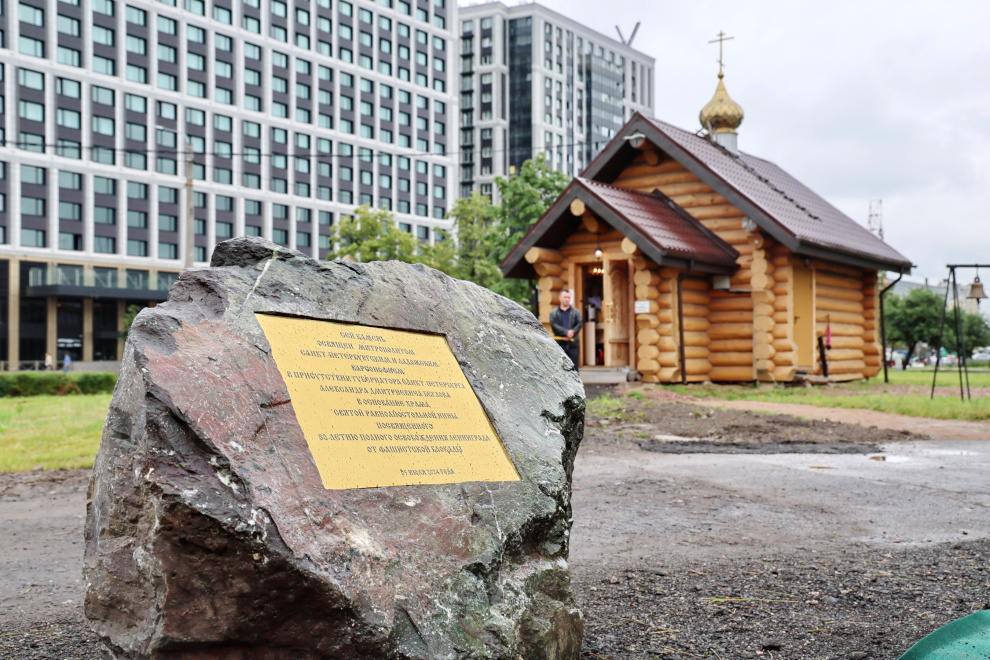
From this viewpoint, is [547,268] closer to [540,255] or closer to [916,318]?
[540,255]

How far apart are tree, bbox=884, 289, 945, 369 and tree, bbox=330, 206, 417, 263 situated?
127ft

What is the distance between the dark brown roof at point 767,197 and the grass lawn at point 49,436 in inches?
539

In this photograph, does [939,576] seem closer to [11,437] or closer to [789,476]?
[789,476]

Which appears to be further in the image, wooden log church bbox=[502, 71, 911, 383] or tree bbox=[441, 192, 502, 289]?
tree bbox=[441, 192, 502, 289]

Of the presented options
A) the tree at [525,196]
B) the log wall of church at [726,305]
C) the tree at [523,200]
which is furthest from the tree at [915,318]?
the log wall of church at [726,305]

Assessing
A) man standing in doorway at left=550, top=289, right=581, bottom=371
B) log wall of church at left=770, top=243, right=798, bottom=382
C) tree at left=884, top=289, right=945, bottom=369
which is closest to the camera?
man standing in doorway at left=550, top=289, right=581, bottom=371

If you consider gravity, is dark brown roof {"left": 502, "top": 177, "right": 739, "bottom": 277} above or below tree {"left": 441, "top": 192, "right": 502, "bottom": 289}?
below

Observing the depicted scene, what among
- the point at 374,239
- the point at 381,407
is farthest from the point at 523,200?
the point at 381,407

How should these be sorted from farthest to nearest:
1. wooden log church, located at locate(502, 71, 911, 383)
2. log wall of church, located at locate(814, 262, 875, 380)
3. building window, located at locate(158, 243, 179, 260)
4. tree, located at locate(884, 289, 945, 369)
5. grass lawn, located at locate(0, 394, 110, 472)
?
building window, located at locate(158, 243, 179, 260), tree, located at locate(884, 289, 945, 369), log wall of church, located at locate(814, 262, 875, 380), wooden log church, located at locate(502, 71, 911, 383), grass lawn, located at locate(0, 394, 110, 472)

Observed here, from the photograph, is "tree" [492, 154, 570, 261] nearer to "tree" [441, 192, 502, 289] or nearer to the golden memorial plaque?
"tree" [441, 192, 502, 289]

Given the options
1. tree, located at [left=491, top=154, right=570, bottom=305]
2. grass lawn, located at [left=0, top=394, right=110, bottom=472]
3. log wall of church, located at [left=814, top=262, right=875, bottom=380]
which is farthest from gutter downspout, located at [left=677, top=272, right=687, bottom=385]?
tree, located at [left=491, top=154, right=570, bottom=305]

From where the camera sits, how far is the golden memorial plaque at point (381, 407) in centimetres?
386

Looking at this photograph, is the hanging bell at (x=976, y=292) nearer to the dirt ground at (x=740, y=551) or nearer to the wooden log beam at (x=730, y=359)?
the wooden log beam at (x=730, y=359)

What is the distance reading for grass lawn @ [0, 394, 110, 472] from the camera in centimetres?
1071
